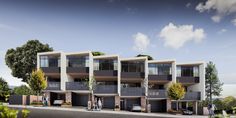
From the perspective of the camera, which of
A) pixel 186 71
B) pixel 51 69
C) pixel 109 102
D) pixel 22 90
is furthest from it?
pixel 22 90

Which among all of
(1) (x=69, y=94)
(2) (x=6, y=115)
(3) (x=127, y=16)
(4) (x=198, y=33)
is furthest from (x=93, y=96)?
(2) (x=6, y=115)

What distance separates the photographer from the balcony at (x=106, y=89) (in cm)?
5431

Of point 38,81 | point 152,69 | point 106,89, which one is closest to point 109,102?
point 106,89

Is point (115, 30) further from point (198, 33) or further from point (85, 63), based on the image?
point (85, 63)

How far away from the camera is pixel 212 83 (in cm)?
8319

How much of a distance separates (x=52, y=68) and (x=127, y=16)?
29.8m

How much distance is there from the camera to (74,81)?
5891 centimetres

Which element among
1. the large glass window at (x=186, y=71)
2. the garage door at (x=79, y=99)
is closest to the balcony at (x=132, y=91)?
the garage door at (x=79, y=99)

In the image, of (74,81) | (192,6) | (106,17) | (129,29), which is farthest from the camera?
(129,29)

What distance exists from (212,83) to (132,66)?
33370 millimetres

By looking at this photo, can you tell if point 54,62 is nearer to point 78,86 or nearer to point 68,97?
point 78,86

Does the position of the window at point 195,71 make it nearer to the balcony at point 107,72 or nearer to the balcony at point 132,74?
the balcony at point 132,74

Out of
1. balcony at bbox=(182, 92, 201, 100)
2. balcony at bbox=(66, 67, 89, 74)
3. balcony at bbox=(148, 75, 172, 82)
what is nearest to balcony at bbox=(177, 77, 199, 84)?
balcony at bbox=(148, 75, 172, 82)

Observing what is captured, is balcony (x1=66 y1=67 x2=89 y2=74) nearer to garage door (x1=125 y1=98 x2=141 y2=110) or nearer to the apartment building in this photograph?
the apartment building
